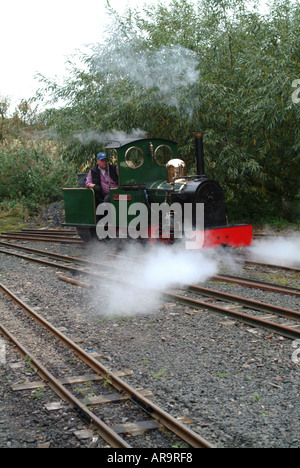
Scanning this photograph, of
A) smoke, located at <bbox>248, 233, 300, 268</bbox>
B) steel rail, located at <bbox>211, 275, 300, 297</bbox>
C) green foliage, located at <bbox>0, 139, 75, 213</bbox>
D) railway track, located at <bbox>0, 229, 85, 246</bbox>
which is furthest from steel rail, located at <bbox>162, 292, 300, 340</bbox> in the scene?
green foliage, located at <bbox>0, 139, 75, 213</bbox>

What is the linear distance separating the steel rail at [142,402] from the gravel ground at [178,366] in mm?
127

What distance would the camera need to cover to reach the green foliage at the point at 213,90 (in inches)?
447

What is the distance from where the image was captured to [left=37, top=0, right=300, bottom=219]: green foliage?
11.4 metres

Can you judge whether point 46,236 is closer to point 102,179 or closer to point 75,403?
point 102,179

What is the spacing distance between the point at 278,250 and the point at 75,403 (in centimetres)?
711

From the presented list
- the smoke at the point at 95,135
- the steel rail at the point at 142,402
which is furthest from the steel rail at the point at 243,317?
the smoke at the point at 95,135

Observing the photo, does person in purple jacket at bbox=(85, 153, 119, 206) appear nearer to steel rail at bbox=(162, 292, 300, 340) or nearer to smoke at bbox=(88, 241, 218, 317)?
smoke at bbox=(88, 241, 218, 317)

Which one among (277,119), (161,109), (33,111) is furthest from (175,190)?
(33,111)

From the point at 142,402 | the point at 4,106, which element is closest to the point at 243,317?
the point at 142,402

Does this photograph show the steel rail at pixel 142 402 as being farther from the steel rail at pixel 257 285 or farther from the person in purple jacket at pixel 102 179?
the person in purple jacket at pixel 102 179

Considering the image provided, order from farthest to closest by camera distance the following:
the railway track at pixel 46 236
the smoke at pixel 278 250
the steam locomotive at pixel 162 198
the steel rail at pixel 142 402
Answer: the railway track at pixel 46 236 → the smoke at pixel 278 250 → the steam locomotive at pixel 162 198 → the steel rail at pixel 142 402

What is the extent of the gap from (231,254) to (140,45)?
638 centimetres

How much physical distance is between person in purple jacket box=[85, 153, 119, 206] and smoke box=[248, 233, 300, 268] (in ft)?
9.96

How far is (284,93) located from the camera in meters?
10.5
